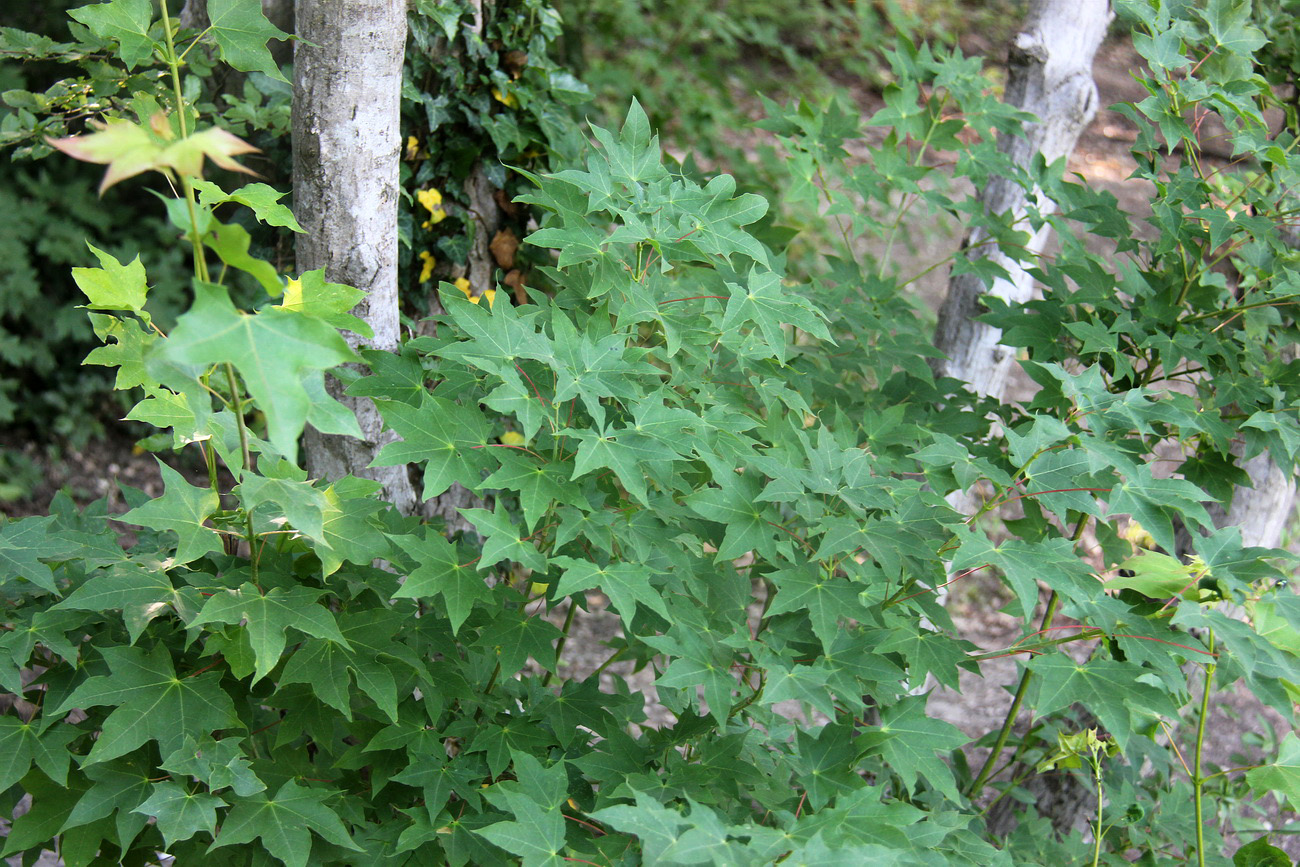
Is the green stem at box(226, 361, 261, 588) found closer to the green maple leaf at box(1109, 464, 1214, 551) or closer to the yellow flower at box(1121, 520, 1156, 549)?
the green maple leaf at box(1109, 464, 1214, 551)

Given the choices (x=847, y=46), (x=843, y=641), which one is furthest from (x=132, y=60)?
(x=847, y=46)

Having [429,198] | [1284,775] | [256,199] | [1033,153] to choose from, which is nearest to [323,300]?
[256,199]

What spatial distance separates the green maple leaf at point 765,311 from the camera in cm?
156

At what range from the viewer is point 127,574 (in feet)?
4.72

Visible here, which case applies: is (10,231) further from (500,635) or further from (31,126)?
(500,635)

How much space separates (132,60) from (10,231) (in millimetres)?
2947

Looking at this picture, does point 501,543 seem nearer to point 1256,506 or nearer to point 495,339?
point 495,339

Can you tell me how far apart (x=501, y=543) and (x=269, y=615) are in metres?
0.37

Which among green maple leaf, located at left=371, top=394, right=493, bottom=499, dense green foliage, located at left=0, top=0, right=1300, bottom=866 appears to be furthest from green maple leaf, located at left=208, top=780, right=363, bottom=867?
green maple leaf, located at left=371, top=394, right=493, bottom=499

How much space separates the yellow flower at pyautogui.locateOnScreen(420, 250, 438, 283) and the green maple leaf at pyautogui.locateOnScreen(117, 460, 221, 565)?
118 centimetres

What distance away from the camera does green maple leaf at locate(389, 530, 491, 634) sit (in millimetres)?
1404

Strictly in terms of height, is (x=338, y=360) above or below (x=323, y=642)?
above

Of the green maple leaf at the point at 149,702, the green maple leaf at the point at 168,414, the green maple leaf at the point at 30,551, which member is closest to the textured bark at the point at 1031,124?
the green maple leaf at the point at 168,414

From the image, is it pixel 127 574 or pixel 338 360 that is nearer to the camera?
pixel 338 360
